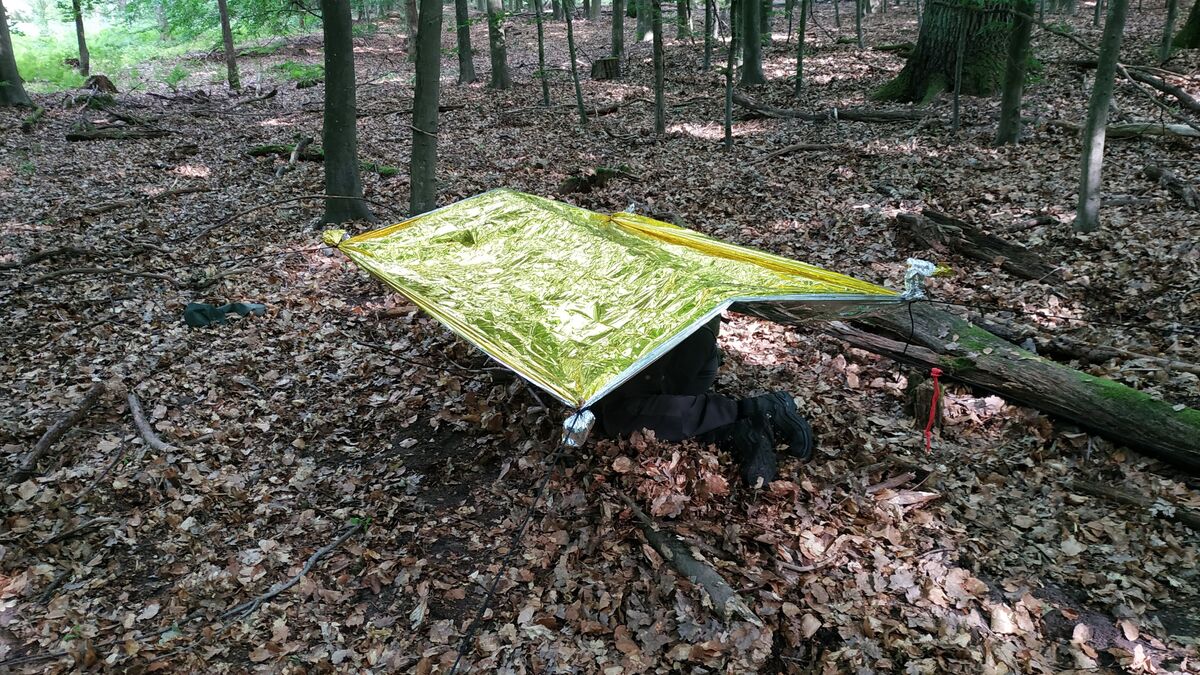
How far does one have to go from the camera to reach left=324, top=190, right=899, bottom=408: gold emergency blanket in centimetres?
369

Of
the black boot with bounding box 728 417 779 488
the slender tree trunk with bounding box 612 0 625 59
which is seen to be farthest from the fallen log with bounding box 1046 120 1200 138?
the slender tree trunk with bounding box 612 0 625 59

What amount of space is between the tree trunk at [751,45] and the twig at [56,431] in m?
13.9

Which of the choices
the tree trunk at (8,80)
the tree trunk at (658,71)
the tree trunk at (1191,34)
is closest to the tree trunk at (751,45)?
the tree trunk at (658,71)

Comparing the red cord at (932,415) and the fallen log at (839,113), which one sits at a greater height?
the fallen log at (839,113)

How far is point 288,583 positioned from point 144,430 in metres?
2.23

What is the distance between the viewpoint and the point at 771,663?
10.4ft

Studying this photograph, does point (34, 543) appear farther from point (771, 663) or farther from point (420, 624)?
point (771, 663)

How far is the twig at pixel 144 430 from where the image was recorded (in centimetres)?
496

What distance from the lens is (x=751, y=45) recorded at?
15.0 m

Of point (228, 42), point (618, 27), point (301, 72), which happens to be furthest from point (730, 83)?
point (301, 72)

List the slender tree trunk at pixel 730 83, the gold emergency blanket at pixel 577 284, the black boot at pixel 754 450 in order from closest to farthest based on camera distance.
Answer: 1. the gold emergency blanket at pixel 577 284
2. the black boot at pixel 754 450
3. the slender tree trunk at pixel 730 83

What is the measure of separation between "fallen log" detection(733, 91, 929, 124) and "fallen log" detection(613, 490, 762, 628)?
9814 mm

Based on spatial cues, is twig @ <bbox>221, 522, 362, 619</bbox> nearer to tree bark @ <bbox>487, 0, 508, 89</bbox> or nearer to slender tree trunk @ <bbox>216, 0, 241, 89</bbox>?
tree bark @ <bbox>487, 0, 508, 89</bbox>

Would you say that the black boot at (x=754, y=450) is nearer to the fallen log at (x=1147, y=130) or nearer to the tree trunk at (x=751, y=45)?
the fallen log at (x=1147, y=130)
